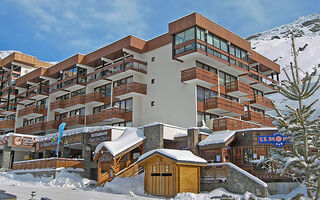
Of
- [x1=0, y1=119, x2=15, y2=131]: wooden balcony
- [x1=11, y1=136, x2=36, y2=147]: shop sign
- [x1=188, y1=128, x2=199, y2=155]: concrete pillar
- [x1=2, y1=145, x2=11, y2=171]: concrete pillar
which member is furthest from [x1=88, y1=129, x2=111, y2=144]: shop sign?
[x1=0, y1=119, x2=15, y2=131]: wooden balcony

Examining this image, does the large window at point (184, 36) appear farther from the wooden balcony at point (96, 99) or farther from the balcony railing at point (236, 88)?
the wooden balcony at point (96, 99)

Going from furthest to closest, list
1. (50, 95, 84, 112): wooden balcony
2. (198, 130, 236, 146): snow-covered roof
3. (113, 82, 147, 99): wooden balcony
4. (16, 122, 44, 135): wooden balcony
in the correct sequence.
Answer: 1. (16, 122, 44, 135): wooden balcony
2. (50, 95, 84, 112): wooden balcony
3. (113, 82, 147, 99): wooden balcony
4. (198, 130, 236, 146): snow-covered roof

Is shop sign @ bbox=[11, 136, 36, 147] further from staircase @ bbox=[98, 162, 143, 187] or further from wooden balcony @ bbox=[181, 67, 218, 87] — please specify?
wooden balcony @ bbox=[181, 67, 218, 87]

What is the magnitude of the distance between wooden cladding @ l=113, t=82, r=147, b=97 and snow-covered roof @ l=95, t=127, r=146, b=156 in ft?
20.9

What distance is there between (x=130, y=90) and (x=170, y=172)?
609 inches

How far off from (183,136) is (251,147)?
225 inches

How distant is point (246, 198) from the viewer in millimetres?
15562

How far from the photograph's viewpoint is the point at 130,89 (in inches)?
1344

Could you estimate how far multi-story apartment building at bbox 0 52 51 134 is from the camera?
53281 mm

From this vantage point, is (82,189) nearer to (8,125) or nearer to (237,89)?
(237,89)

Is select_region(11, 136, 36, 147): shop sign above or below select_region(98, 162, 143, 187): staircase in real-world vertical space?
above

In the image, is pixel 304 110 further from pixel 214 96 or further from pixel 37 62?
pixel 37 62

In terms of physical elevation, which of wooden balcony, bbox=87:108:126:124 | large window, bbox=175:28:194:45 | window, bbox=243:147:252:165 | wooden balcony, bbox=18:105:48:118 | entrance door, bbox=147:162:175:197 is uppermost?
large window, bbox=175:28:194:45

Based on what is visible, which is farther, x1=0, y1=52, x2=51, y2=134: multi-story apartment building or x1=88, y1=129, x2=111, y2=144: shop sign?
x1=0, y1=52, x2=51, y2=134: multi-story apartment building
